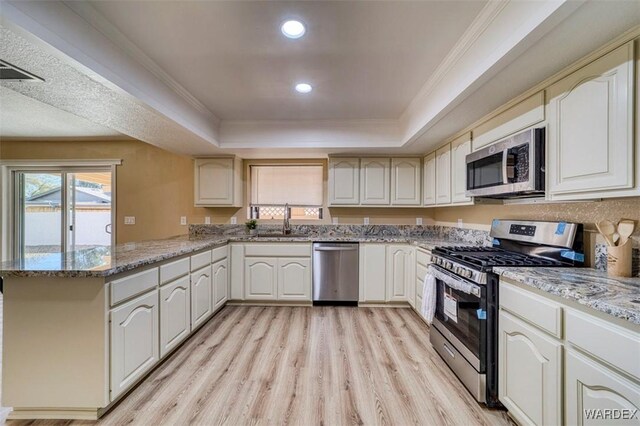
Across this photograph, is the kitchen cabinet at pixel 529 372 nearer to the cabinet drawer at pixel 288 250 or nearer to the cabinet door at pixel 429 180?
the cabinet door at pixel 429 180

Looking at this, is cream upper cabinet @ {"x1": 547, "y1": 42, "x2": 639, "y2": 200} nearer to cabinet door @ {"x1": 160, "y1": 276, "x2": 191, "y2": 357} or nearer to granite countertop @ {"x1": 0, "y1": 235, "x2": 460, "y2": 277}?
granite countertop @ {"x1": 0, "y1": 235, "x2": 460, "y2": 277}

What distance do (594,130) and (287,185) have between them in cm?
345

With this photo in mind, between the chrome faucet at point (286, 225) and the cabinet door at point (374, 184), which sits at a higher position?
the cabinet door at point (374, 184)

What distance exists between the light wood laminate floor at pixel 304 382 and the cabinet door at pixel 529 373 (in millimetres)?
222

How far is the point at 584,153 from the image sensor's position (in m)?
1.46

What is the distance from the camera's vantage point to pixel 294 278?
3648 millimetres

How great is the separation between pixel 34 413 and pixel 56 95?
2058 millimetres

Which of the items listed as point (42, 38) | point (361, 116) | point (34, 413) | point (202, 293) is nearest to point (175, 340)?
point (202, 293)

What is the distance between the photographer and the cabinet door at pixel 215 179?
13.0ft

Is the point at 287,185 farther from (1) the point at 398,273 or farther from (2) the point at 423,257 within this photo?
(2) the point at 423,257

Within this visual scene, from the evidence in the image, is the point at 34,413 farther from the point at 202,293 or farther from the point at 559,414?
the point at 559,414

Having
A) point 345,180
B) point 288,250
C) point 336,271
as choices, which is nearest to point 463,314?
point 336,271

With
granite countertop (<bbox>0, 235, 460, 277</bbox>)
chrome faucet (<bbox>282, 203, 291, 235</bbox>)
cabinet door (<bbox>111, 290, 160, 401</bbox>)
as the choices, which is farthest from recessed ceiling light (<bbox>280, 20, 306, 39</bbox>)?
chrome faucet (<bbox>282, 203, 291, 235</bbox>)

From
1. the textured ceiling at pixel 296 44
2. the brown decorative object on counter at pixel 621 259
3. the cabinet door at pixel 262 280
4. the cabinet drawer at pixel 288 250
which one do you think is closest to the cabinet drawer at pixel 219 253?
the cabinet door at pixel 262 280
